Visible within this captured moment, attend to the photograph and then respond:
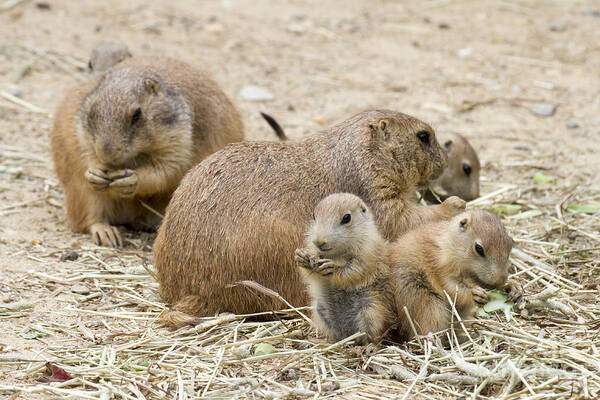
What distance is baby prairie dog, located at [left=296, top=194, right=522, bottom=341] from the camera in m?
5.06

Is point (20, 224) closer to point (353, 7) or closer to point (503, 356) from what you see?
point (503, 356)

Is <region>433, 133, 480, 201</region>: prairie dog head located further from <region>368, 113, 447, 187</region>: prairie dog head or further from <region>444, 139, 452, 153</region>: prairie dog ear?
<region>368, 113, 447, 187</region>: prairie dog head

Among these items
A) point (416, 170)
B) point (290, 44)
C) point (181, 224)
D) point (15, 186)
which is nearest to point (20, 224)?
point (15, 186)

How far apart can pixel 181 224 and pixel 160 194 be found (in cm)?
200

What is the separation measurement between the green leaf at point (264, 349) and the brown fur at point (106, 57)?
4.98 metres

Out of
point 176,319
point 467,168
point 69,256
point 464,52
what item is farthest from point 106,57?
point 464,52

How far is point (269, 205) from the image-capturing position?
18.5ft

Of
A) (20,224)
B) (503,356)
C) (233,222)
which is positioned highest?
(233,222)

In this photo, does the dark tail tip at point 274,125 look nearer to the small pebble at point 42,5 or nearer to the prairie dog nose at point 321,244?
the prairie dog nose at point 321,244

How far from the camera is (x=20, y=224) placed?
752cm

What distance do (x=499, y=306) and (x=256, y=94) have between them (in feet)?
21.0

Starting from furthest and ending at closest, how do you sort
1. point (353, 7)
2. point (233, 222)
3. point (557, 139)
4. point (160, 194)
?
1. point (353, 7)
2. point (557, 139)
3. point (160, 194)
4. point (233, 222)

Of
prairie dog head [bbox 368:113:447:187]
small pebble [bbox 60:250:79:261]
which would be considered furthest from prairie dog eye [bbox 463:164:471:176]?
small pebble [bbox 60:250:79:261]

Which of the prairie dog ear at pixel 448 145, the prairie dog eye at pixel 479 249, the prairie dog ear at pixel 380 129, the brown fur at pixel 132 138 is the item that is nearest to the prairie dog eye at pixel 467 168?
the prairie dog ear at pixel 448 145
